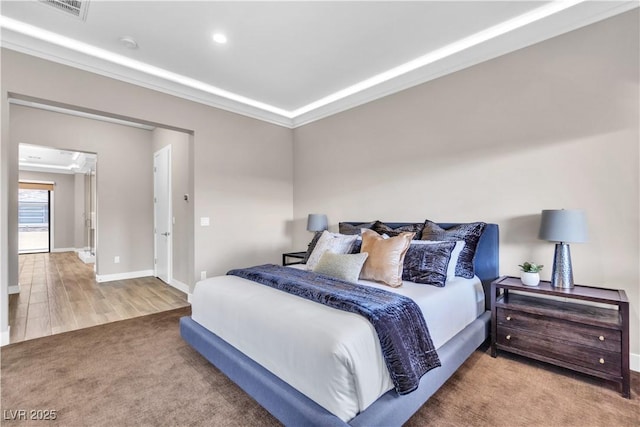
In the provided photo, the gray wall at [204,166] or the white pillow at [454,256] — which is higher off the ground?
the gray wall at [204,166]

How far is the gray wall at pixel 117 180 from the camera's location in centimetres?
470

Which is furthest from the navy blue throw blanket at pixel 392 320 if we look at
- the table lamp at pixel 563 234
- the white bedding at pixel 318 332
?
the table lamp at pixel 563 234

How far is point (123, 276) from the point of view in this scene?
5.31 m

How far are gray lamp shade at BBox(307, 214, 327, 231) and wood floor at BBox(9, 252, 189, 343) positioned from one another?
6.66 feet

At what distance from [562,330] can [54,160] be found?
1085 cm

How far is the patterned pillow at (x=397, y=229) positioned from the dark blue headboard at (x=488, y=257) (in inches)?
22.7

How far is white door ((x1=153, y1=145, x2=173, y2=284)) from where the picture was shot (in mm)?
4930

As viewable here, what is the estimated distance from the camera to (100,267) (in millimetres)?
5082

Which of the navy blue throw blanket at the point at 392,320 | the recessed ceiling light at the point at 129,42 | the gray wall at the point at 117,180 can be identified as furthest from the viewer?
the gray wall at the point at 117,180

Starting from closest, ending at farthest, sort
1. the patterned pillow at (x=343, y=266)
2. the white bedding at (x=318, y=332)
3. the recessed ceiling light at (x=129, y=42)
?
A: the white bedding at (x=318, y=332) → the patterned pillow at (x=343, y=266) → the recessed ceiling light at (x=129, y=42)

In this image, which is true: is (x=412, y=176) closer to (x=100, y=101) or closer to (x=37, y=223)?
(x=100, y=101)

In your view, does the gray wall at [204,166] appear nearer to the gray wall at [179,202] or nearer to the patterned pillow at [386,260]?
the gray wall at [179,202]

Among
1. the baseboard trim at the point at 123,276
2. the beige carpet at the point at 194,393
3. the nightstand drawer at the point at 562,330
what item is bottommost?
the beige carpet at the point at 194,393

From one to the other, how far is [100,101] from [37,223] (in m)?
9.64
